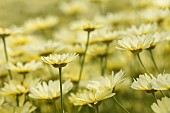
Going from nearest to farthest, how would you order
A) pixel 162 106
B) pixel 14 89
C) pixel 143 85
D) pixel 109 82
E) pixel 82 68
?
pixel 162 106 → pixel 143 85 → pixel 109 82 → pixel 14 89 → pixel 82 68

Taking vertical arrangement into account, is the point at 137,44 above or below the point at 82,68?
above

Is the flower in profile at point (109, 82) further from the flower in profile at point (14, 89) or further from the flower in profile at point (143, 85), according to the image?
the flower in profile at point (14, 89)

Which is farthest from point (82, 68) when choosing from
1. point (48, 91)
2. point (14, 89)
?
point (48, 91)

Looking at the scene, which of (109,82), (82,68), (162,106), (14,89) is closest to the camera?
(162,106)

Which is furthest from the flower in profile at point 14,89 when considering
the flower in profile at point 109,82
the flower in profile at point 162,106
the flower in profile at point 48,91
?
the flower in profile at point 162,106

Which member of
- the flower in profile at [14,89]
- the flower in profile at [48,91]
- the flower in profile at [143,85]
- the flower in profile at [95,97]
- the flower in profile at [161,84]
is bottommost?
the flower in profile at [14,89]

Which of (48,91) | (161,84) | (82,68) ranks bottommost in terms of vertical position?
(82,68)

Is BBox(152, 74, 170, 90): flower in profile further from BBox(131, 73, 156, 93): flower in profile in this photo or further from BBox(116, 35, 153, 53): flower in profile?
BBox(116, 35, 153, 53): flower in profile

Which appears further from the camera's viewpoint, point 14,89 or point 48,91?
point 14,89

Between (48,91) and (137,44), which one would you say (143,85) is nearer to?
(137,44)
